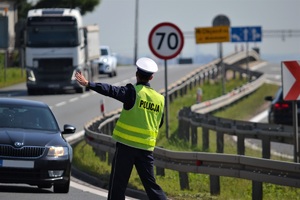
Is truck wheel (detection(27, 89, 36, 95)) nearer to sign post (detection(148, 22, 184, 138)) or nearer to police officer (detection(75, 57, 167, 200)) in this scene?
sign post (detection(148, 22, 184, 138))

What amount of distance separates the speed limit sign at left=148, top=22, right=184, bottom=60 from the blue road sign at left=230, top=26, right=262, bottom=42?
2729 cm

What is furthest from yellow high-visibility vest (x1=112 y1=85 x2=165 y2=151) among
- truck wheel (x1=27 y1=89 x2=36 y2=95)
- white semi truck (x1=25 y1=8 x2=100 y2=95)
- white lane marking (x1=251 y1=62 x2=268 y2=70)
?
white lane marking (x1=251 y1=62 x2=268 y2=70)

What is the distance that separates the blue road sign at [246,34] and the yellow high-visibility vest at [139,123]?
1530 inches

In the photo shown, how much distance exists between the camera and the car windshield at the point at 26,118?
1667 centimetres

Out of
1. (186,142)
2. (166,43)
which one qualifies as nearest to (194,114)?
(186,142)

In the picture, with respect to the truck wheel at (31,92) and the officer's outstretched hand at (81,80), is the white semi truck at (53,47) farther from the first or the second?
the officer's outstretched hand at (81,80)

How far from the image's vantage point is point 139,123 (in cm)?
1126

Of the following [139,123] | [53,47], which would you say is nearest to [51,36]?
[53,47]

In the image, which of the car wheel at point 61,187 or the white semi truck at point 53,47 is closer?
the car wheel at point 61,187

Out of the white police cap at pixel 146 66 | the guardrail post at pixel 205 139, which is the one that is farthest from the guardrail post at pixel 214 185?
the guardrail post at pixel 205 139

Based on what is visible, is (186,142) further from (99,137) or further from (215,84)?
(215,84)

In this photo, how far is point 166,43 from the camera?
74.9 feet

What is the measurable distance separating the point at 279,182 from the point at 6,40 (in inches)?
1624

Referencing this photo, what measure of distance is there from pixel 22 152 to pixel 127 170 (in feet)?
15.3
